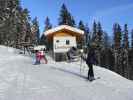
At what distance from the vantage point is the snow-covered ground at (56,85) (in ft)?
65.7

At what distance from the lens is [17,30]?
81.4 metres

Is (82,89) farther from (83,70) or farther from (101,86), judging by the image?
(83,70)

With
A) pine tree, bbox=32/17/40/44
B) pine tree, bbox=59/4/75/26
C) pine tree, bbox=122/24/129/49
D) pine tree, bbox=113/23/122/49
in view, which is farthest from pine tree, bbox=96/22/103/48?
pine tree, bbox=59/4/75/26

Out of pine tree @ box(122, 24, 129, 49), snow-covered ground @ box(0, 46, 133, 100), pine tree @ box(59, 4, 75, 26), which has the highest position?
pine tree @ box(59, 4, 75, 26)

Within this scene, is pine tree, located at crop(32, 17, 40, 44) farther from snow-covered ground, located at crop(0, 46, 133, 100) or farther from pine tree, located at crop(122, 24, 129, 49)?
snow-covered ground, located at crop(0, 46, 133, 100)

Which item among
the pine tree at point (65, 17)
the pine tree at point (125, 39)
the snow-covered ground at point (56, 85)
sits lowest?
the snow-covered ground at point (56, 85)

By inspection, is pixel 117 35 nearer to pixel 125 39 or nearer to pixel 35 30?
pixel 125 39

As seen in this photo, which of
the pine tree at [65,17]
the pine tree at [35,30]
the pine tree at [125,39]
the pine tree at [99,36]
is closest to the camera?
the pine tree at [65,17]

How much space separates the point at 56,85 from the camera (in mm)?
22578

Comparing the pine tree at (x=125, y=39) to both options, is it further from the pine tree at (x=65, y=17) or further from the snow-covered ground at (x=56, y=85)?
the snow-covered ground at (x=56, y=85)

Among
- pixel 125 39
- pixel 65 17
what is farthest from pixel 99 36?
pixel 65 17

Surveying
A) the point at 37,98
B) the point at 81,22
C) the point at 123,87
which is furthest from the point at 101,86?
the point at 81,22

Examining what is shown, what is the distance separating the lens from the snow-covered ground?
20.0 metres

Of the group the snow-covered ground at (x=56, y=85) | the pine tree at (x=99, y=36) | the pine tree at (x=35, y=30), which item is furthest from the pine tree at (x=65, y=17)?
the snow-covered ground at (x=56, y=85)
